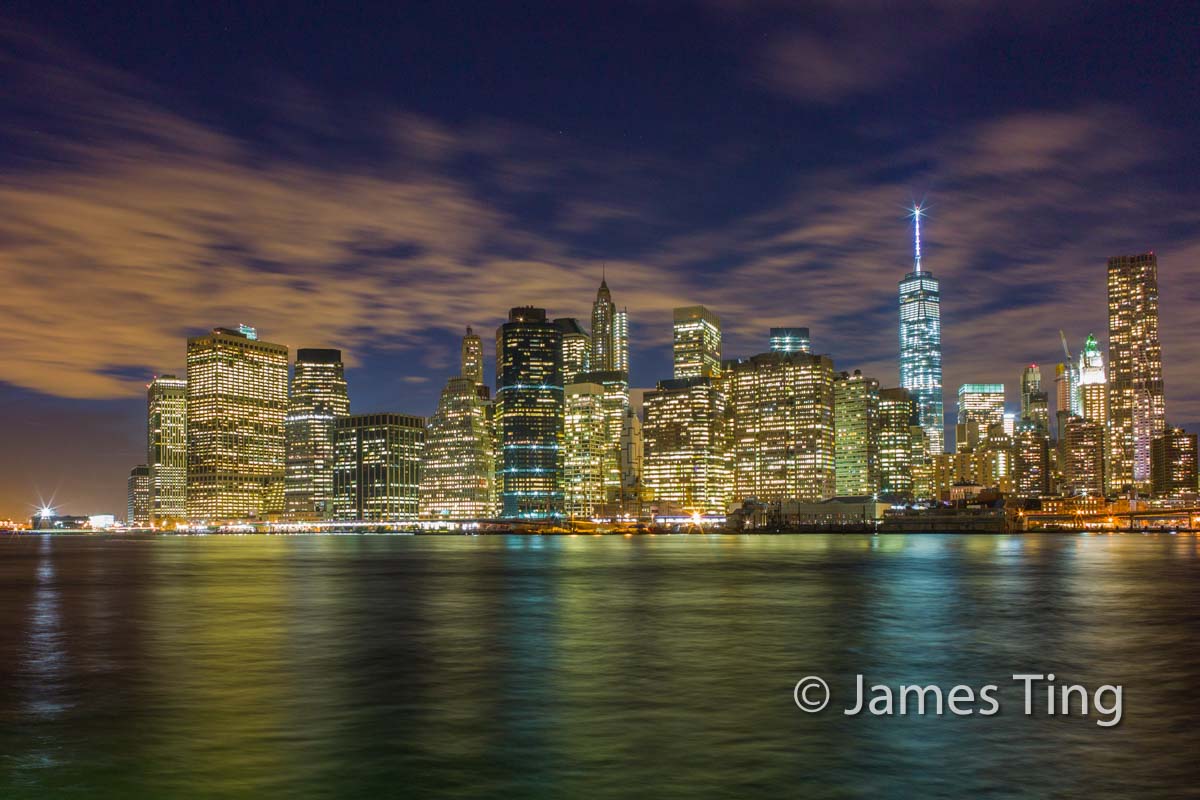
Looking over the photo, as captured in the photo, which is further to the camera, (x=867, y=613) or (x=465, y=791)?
(x=867, y=613)

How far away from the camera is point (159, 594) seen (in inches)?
3159

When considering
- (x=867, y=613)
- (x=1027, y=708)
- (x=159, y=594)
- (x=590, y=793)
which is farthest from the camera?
(x=159, y=594)

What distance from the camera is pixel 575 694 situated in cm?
3428

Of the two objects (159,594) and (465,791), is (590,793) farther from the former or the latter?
(159,594)

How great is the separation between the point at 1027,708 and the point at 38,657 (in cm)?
3903

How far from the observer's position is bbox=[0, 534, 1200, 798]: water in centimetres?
2356

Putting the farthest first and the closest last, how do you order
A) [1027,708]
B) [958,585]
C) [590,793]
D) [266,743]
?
[958,585] → [1027,708] → [266,743] → [590,793]

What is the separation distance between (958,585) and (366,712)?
65660mm

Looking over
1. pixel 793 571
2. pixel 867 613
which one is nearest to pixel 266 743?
pixel 867 613

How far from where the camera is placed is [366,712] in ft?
103

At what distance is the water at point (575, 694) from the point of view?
2356 cm

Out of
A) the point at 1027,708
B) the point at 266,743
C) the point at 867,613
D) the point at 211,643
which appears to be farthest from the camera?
the point at 867,613

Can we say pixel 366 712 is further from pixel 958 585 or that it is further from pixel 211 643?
pixel 958 585

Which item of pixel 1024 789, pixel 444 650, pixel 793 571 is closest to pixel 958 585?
pixel 793 571
